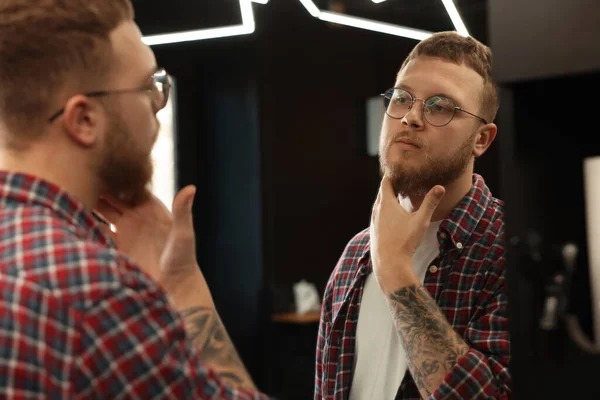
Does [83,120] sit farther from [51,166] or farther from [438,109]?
[438,109]

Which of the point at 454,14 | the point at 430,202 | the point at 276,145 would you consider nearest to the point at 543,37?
the point at 430,202

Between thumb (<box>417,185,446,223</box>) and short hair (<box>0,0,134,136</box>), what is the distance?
0.77m

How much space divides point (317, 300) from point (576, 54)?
4.46m

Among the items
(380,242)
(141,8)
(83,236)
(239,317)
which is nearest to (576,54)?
(380,242)

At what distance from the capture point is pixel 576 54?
44.6 inches

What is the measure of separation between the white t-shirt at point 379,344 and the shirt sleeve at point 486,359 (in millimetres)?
161

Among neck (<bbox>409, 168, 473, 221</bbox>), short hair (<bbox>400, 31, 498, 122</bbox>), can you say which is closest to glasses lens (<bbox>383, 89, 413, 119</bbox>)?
short hair (<bbox>400, 31, 498, 122</bbox>)

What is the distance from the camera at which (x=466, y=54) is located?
1.74 m

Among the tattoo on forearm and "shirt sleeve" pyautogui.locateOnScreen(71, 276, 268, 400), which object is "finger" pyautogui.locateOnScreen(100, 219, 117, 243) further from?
"shirt sleeve" pyautogui.locateOnScreen(71, 276, 268, 400)

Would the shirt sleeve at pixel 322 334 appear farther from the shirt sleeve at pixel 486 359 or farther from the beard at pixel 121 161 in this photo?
the beard at pixel 121 161

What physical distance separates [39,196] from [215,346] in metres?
0.40

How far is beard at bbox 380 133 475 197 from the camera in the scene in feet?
5.52

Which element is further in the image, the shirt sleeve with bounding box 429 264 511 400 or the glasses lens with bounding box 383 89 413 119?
the glasses lens with bounding box 383 89 413 119

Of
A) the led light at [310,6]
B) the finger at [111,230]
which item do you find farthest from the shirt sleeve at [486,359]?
the led light at [310,6]
